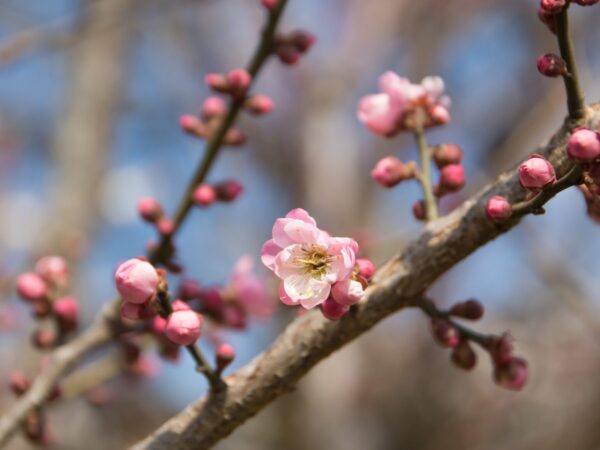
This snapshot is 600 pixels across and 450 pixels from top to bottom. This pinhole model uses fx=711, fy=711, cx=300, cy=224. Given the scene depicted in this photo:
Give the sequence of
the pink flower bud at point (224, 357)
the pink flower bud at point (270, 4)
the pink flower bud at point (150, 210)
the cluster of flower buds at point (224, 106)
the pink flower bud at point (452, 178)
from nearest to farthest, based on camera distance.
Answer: the pink flower bud at point (224, 357)
the pink flower bud at point (452, 178)
the pink flower bud at point (270, 4)
the cluster of flower buds at point (224, 106)
the pink flower bud at point (150, 210)

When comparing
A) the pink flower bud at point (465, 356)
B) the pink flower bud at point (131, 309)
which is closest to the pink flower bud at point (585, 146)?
the pink flower bud at point (465, 356)

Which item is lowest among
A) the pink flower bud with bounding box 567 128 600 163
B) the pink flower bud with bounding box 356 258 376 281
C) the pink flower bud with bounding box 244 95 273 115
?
the pink flower bud with bounding box 356 258 376 281

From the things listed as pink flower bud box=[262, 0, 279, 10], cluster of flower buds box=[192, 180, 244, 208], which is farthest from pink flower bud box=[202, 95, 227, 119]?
pink flower bud box=[262, 0, 279, 10]

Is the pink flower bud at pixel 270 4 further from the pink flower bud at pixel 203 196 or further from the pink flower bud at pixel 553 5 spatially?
the pink flower bud at pixel 553 5

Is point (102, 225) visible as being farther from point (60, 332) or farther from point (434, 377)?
point (60, 332)

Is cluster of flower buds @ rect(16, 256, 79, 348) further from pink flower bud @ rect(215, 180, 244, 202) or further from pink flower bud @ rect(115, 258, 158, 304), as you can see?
pink flower bud @ rect(115, 258, 158, 304)

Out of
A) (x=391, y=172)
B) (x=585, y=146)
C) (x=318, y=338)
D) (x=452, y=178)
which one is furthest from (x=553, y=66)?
(x=318, y=338)
